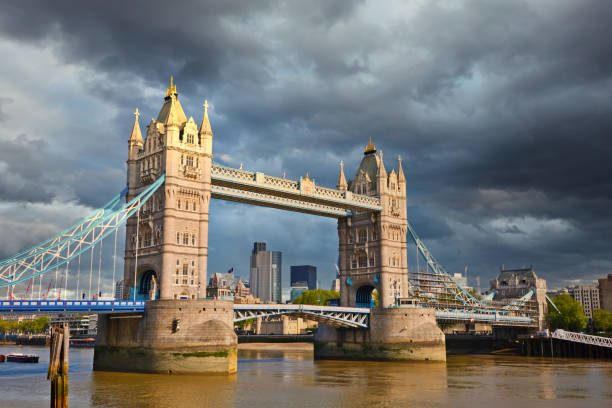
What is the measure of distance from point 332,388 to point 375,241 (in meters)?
36.7

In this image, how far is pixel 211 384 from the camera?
4600 centimetres

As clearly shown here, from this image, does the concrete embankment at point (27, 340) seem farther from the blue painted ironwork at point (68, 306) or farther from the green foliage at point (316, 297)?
the blue painted ironwork at point (68, 306)

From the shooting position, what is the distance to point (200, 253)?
60.1 meters

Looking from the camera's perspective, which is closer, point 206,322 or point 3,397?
point 3,397

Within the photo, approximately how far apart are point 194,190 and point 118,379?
64.3ft

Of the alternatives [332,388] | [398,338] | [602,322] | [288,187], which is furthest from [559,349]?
[332,388]

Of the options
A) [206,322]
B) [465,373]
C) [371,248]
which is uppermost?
[371,248]

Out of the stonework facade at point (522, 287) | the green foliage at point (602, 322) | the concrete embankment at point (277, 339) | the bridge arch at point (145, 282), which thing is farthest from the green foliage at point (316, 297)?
the bridge arch at point (145, 282)

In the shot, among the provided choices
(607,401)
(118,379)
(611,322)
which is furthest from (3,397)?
(611,322)

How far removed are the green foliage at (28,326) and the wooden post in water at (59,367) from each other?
529ft

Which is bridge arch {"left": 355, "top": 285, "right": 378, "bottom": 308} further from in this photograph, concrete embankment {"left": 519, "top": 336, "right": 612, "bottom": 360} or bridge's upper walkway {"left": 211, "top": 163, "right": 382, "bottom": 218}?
concrete embankment {"left": 519, "top": 336, "right": 612, "bottom": 360}

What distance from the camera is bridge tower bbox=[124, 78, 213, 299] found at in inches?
2295

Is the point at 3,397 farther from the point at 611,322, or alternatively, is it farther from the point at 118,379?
the point at 611,322

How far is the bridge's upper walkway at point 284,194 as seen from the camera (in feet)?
214
